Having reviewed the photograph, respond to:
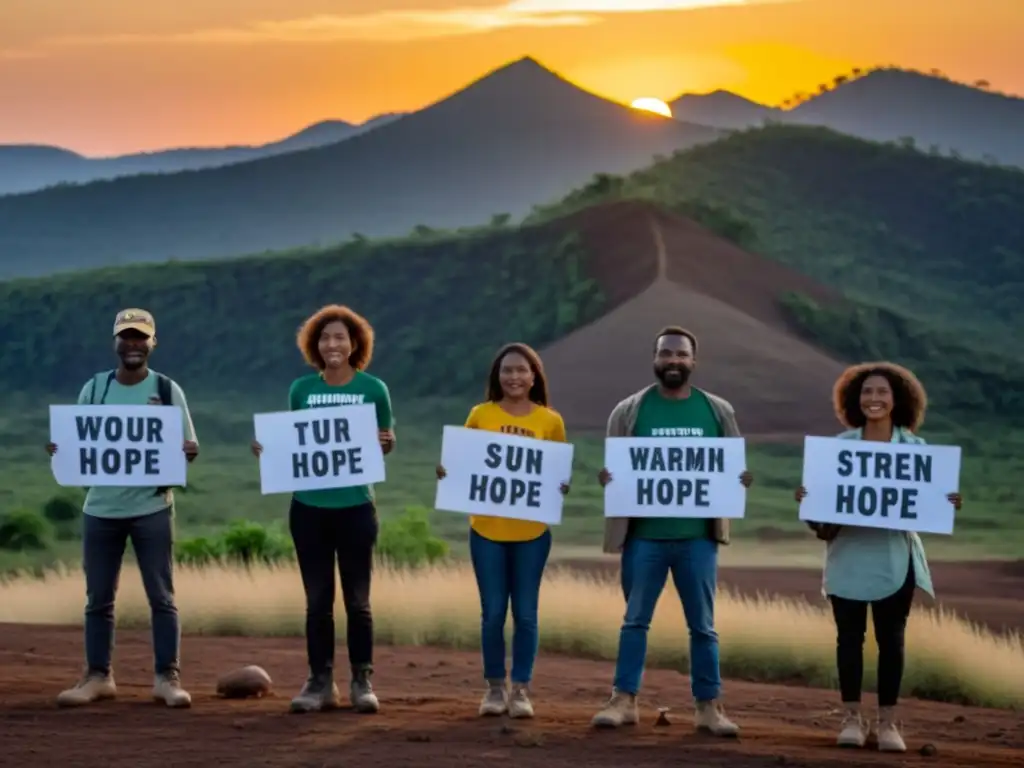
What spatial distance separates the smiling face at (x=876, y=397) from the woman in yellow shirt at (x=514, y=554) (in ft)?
5.57

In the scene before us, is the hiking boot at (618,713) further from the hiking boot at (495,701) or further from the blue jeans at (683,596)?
the hiking boot at (495,701)

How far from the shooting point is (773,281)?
72.2 metres

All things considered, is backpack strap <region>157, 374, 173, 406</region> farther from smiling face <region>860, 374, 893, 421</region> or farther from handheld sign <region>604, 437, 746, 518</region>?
smiling face <region>860, 374, 893, 421</region>

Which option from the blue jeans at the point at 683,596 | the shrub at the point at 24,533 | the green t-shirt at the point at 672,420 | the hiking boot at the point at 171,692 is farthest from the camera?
the shrub at the point at 24,533

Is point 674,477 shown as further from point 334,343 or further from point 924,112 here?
point 924,112

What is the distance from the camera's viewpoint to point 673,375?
10.6 m

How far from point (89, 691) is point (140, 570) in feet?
2.97

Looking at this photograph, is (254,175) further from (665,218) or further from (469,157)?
(665,218)

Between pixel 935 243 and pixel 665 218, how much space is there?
2705cm

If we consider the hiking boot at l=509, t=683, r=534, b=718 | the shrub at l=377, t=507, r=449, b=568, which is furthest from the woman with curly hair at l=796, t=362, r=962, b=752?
the shrub at l=377, t=507, r=449, b=568

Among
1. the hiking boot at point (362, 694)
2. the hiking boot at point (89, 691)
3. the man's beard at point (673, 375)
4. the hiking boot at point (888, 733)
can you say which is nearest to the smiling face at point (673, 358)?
the man's beard at point (673, 375)

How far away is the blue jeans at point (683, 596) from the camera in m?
10.7

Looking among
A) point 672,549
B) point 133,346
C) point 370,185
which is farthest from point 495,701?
point 370,185

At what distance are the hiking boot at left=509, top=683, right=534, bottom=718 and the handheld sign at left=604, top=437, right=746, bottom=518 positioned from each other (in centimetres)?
119
